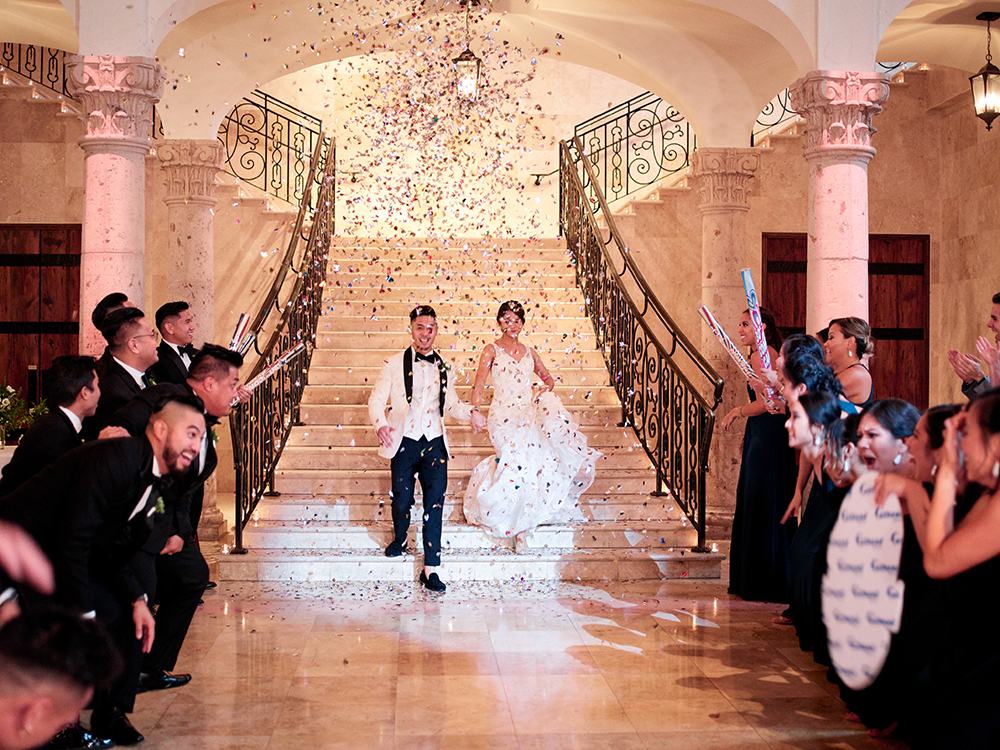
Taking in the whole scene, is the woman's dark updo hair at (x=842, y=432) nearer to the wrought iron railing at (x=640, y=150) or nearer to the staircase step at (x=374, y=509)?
the staircase step at (x=374, y=509)

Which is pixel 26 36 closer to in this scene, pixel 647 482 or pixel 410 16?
pixel 410 16

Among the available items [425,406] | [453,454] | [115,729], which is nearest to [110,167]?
[425,406]

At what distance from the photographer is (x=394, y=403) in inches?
249

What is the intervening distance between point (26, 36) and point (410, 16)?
11.5 ft

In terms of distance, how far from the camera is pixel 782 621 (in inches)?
216

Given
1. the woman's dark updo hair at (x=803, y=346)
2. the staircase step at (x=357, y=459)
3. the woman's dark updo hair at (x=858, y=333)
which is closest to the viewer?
the woman's dark updo hair at (x=803, y=346)

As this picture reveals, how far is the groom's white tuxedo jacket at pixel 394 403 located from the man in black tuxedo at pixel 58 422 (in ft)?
7.58

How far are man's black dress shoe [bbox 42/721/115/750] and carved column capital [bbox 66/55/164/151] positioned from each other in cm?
439

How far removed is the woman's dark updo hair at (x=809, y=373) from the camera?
4.45 meters

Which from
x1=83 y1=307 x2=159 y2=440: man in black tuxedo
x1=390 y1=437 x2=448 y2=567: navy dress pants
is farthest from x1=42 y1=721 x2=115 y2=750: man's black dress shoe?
x1=390 y1=437 x2=448 y2=567: navy dress pants

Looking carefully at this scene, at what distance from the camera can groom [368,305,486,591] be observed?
6227 millimetres

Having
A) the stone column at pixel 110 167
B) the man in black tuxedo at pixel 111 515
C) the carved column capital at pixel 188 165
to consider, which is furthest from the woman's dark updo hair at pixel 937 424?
the carved column capital at pixel 188 165

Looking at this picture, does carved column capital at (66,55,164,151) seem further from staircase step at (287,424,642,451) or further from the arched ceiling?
staircase step at (287,424,642,451)

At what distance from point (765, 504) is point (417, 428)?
2258 mm
